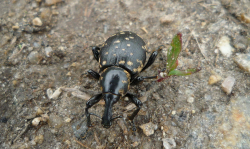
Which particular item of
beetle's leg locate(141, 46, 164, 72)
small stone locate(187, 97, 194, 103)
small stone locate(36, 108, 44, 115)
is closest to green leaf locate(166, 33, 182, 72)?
beetle's leg locate(141, 46, 164, 72)

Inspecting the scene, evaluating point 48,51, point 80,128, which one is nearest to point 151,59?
point 80,128

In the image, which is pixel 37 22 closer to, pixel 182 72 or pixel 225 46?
pixel 182 72

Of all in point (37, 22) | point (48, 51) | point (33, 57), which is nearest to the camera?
point (33, 57)

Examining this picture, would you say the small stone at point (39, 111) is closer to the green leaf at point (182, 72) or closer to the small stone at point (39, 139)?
the small stone at point (39, 139)

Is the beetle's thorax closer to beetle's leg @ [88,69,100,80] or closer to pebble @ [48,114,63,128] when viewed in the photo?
beetle's leg @ [88,69,100,80]

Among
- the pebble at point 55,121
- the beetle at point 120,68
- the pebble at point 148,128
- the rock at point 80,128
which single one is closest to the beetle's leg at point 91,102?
the beetle at point 120,68

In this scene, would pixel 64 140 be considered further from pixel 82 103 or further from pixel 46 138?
pixel 82 103

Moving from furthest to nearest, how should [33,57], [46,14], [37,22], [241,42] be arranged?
[46,14] < [37,22] < [33,57] < [241,42]
